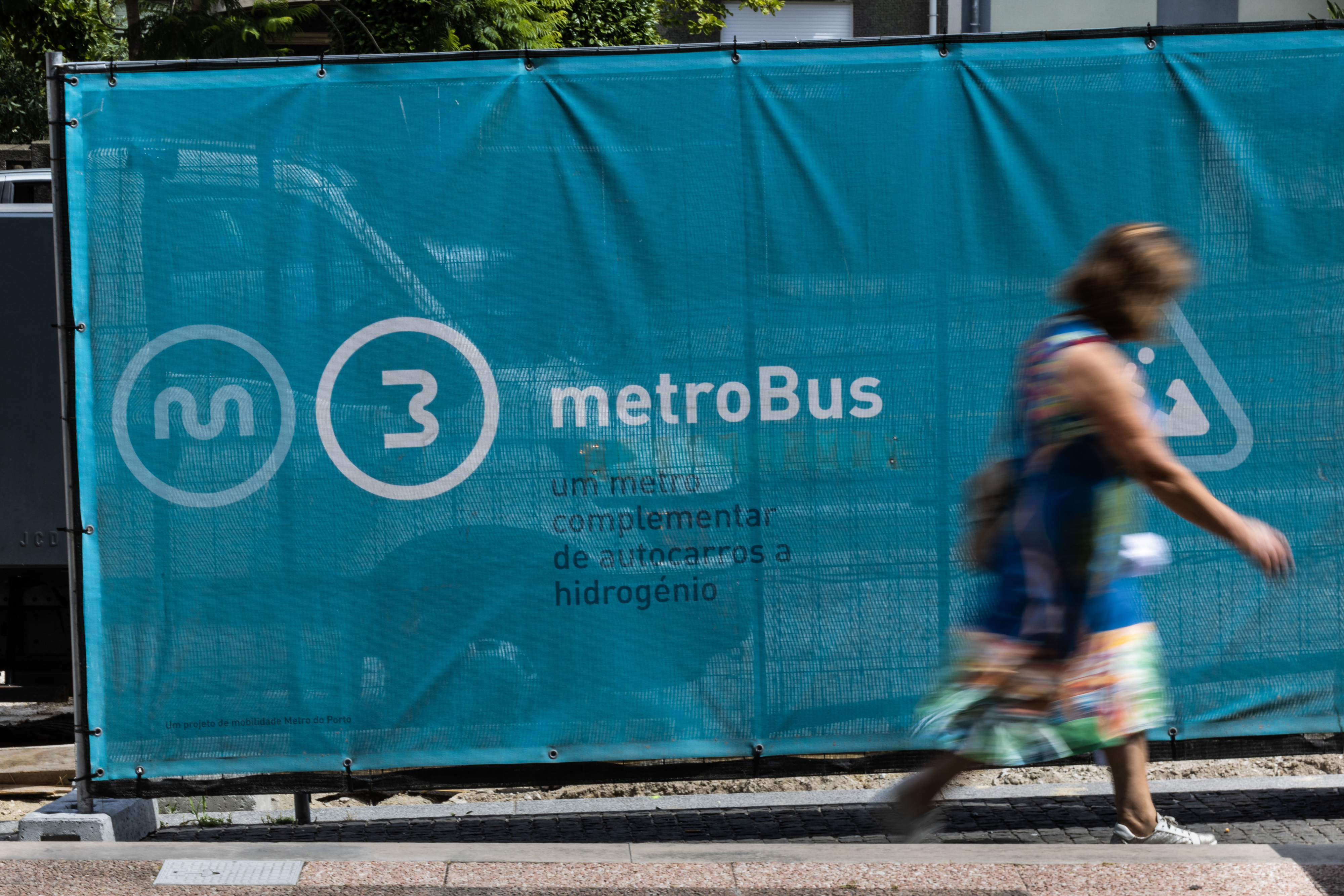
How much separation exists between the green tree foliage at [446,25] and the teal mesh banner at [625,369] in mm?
8546

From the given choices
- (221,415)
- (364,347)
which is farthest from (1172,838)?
(221,415)

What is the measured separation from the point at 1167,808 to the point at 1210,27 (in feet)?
9.86

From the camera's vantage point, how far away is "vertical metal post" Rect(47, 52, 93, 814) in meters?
4.35

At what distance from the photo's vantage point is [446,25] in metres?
14.5

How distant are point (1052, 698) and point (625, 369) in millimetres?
1981

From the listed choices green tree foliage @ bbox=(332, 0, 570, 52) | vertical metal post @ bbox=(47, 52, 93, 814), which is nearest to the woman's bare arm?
vertical metal post @ bbox=(47, 52, 93, 814)

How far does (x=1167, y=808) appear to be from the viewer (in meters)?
5.09

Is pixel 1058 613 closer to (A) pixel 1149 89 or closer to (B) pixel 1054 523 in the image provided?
(B) pixel 1054 523

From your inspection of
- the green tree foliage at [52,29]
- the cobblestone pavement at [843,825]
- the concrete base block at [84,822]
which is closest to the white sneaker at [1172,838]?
the cobblestone pavement at [843,825]

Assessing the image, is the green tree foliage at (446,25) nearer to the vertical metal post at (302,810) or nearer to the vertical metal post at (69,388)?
the vertical metal post at (69,388)

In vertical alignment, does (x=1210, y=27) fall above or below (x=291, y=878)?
above

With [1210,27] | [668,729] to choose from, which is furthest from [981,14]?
[668,729]

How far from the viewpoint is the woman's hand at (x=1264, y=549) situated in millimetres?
2918

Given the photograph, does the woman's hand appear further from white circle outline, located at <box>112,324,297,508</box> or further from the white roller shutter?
the white roller shutter
